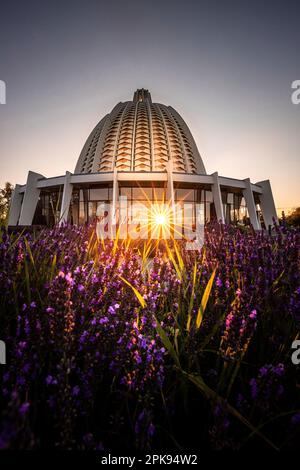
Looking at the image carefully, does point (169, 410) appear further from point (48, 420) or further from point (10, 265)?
point (10, 265)

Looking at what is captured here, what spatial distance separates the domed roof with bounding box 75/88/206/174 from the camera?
47562mm

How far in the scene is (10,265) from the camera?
1443 mm

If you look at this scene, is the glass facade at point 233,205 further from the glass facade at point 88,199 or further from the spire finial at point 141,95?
the spire finial at point 141,95

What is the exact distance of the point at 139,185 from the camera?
25.8 m

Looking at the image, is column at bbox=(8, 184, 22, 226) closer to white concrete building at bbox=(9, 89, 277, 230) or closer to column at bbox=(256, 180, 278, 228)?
white concrete building at bbox=(9, 89, 277, 230)

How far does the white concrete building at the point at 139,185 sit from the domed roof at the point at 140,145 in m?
0.18

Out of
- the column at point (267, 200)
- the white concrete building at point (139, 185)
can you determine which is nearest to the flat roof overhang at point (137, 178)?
the white concrete building at point (139, 185)

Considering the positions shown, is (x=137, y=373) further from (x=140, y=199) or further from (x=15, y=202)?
(x=15, y=202)

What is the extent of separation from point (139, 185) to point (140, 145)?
1019 inches

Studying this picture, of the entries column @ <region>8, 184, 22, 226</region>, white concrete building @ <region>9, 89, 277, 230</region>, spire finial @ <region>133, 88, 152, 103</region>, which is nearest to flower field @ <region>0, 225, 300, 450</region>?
white concrete building @ <region>9, 89, 277, 230</region>

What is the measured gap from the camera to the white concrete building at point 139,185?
2323cm

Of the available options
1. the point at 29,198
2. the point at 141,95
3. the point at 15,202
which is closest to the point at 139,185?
the point at 29,198

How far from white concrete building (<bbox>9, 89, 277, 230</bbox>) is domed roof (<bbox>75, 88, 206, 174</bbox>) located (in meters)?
0.18
